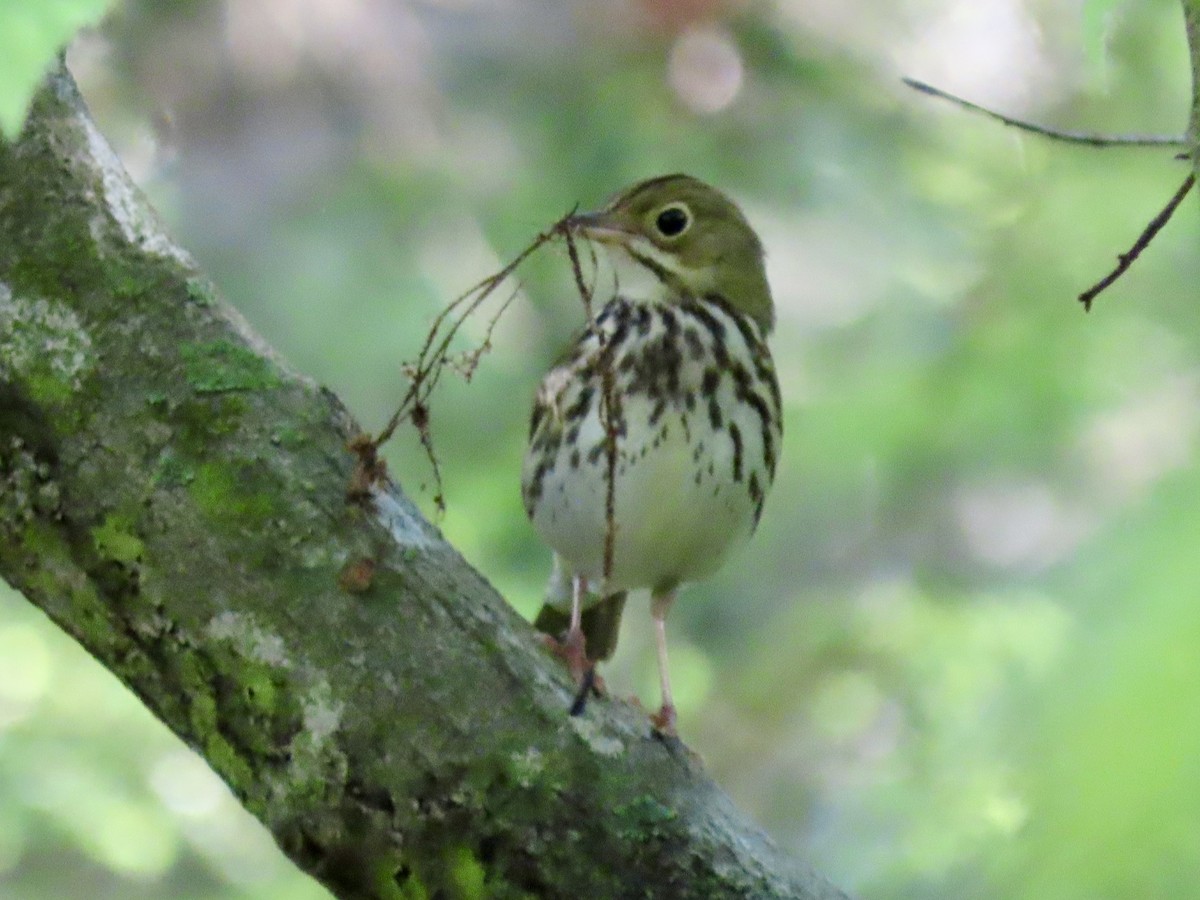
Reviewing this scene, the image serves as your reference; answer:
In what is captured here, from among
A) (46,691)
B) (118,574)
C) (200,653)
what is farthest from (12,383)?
(46,691)

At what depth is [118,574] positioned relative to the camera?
2.13 metres

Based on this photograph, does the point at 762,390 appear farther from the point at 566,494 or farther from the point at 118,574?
the point at 118,574

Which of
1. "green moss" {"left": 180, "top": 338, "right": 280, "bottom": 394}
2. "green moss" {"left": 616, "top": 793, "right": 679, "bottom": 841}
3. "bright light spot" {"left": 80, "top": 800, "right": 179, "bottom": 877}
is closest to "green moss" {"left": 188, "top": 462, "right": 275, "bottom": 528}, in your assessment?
"green moss" {"left": 180, "top": 338, "right": 280, "bottom": 394}

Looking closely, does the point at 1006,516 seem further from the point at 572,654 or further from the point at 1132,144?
the point at 1132,144

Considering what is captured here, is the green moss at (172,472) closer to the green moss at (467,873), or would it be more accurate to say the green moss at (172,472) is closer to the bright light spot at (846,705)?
the green moss at (467,873)

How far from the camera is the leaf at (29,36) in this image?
957mm

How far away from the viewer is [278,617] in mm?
2113

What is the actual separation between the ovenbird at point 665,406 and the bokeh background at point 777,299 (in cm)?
88

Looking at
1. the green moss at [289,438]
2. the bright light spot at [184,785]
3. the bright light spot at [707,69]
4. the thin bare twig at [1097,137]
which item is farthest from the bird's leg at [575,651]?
the bright light spot at [707,69]

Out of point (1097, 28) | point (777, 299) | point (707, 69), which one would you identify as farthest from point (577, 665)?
point (707, 69)

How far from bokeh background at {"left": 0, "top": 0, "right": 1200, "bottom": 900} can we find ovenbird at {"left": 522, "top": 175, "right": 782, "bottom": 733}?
877 millimetres

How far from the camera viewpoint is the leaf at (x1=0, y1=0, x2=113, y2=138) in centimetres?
96

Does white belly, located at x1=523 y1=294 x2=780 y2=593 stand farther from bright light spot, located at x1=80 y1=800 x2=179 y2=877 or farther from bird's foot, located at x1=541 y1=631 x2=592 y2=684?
bright light spot, located at x1=80 y1=800 x2=179 y2=877

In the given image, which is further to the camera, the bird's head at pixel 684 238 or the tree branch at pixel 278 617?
the bird's head at pixel 684 238
